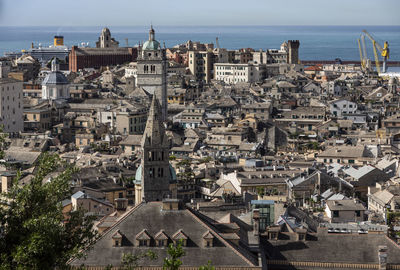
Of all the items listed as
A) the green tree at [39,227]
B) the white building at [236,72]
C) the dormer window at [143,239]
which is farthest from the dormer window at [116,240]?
the white building at [236,72]

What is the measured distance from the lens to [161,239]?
28234mm

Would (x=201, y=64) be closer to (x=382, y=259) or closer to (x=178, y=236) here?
(x=382, y=259)

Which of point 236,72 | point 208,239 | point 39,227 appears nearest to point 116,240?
point 208,239

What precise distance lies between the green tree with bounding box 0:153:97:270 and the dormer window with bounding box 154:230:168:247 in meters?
6.13

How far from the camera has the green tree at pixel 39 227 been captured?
762 inches

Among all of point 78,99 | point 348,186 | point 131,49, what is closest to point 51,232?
point 348,186

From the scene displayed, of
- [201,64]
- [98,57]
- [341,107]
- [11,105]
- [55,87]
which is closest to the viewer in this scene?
[11,105]

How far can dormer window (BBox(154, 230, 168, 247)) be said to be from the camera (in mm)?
28203

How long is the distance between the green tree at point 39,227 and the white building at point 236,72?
119 m

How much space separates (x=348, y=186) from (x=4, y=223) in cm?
3602

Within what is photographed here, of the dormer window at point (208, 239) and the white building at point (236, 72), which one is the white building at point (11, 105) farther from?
the dormer window at point (208, 239)

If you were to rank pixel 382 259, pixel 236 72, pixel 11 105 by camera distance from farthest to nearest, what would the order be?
1. pixel 236 72
2. pixel 11 105
3. pixel 382 259

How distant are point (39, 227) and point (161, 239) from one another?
8923 mm

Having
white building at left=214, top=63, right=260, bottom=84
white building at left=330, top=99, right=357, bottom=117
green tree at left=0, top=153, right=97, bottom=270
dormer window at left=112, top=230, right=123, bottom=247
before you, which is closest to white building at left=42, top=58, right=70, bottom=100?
white building at left=330, top=99, right=357, bottom=117
